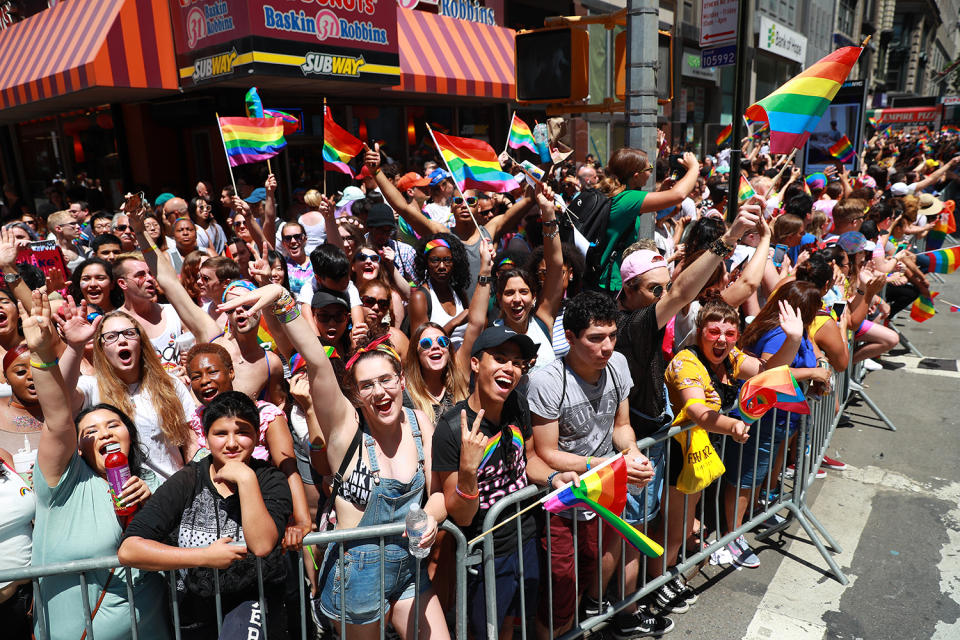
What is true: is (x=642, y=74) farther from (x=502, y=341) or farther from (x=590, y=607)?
(x=590, y=607)

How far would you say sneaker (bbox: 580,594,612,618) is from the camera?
3.64m

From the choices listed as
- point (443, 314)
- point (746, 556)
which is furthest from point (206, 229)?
point (746, 556)

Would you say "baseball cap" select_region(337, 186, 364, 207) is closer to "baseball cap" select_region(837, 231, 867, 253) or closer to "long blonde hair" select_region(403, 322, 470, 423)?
"long blonde hair" select_region(403, 322, 470, 423)

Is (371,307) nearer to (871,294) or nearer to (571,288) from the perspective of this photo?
(571,288)

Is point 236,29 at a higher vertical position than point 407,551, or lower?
higher

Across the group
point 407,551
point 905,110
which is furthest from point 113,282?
point 905,110

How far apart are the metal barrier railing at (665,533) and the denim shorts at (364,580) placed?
0.18 ft

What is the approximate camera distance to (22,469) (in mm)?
3234

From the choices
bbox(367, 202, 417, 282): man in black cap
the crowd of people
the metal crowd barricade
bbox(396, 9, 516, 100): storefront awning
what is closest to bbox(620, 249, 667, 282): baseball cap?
the crowd of people

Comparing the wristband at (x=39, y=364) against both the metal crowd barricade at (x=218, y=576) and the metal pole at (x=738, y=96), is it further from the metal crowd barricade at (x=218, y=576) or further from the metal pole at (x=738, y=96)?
the metal pole at (x=738, y=96)

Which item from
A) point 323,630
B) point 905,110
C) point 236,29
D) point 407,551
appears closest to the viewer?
point 407,551

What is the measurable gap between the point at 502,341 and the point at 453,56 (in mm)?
12324

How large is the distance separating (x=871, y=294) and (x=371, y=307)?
15.0ft

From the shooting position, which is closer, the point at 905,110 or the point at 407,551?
the point at 407,551
